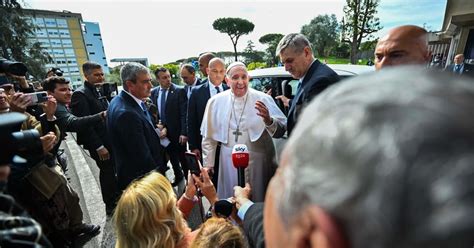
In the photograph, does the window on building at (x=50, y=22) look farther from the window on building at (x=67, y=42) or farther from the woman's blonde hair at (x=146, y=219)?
the woman's blonde hair at (x=146, y=219)

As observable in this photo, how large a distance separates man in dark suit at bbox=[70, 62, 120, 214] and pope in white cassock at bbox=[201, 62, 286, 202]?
1415 mm

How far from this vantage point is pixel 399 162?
35cm

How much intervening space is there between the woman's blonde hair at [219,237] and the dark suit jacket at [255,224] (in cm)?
9

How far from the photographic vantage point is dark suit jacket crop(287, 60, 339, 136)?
7.31ft

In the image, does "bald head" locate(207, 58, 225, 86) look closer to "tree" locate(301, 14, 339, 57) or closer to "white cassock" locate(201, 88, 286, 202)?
"white cassock" locate(201, 88, 286, 202)

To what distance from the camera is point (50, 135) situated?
238cm

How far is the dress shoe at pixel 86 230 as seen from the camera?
9.53 ft

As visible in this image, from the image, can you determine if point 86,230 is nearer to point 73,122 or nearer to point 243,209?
point 73,122

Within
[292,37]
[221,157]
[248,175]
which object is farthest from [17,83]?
[292,37]

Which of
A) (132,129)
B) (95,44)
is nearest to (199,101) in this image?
(132,129)

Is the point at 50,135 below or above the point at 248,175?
above

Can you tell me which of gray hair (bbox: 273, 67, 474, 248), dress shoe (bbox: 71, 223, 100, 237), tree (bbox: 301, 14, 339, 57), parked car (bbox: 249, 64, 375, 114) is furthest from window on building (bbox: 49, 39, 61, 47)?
gray hair (bbox: 273, 67, 474, 248)

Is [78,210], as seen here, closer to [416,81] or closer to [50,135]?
[50,135]

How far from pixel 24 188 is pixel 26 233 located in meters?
2.52
